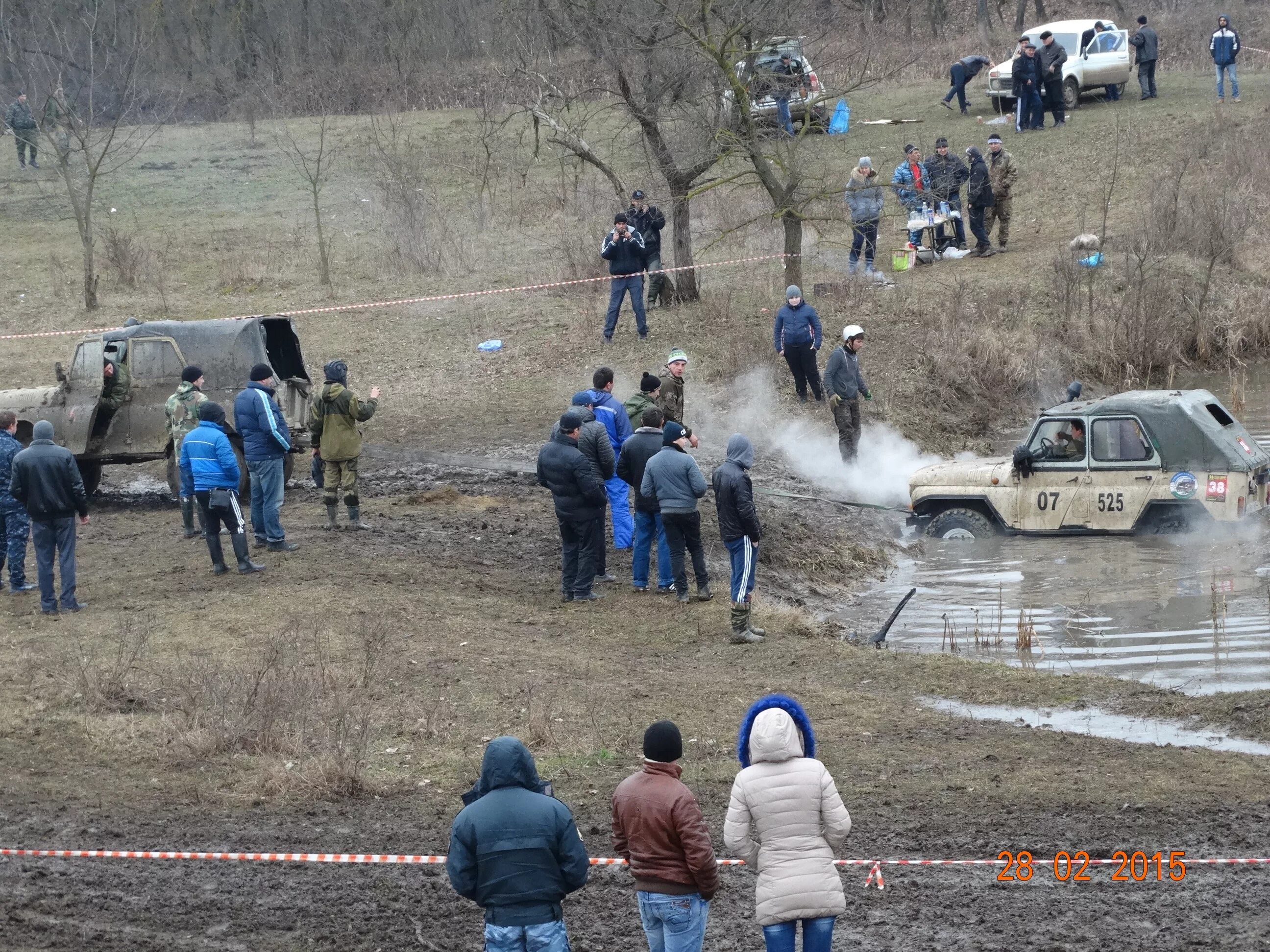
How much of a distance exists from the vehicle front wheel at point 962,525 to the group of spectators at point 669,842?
11.2m

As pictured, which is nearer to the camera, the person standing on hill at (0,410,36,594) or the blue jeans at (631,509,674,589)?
the blue jeans at (631,509,674,589)

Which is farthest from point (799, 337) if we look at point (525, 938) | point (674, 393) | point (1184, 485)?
point (525, 938)

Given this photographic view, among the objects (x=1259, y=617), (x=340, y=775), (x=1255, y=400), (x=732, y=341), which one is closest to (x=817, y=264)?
(x=732, y=341)

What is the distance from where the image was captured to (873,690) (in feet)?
37.0

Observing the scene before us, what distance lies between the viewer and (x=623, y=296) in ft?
78.7

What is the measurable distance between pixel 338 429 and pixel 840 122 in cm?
2521

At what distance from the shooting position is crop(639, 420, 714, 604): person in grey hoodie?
1304 cm

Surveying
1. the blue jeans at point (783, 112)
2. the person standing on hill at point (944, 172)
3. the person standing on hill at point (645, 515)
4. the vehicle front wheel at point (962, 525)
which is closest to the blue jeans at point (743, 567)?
the person standing on hill at point (645, 515)

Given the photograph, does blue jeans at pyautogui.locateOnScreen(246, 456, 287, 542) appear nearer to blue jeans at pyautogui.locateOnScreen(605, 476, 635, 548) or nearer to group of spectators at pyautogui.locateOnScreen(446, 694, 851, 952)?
blue jeans at pyautogui.locateOnScreen(605, 476, 635, 548)

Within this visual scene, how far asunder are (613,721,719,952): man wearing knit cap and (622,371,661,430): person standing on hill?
8.50 metres

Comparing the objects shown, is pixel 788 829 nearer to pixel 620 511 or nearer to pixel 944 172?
pixel 620 511

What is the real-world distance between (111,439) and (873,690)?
35.6 ft

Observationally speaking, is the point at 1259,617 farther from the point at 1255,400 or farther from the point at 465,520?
the point at 1255,400

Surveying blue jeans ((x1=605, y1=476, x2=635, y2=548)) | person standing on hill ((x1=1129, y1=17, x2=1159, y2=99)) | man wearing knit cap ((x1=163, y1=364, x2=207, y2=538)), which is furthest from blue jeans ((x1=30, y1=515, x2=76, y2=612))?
person standing on hill ((x1=1129, y1=17, x2=1159, y2=99))
